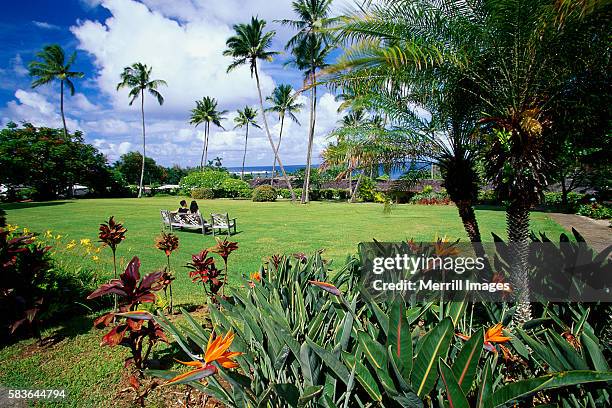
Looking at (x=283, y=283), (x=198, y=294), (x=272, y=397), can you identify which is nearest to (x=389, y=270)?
(x=283, y=283)

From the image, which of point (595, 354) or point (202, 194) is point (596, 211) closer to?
point (595, 354)

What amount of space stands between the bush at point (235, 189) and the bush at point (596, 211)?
26.3 m

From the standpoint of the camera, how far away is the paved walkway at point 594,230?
8656 millimetres

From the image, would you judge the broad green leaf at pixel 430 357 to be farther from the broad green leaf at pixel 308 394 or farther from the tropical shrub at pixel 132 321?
the tropical shrub at pixel 132 321

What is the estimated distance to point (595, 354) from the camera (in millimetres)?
1476

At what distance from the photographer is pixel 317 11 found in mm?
23422

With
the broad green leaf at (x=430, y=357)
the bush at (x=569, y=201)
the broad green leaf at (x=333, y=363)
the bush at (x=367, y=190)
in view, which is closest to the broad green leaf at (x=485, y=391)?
the broad green leaf at (x=430, y=357)

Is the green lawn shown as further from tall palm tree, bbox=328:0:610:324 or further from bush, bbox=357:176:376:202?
bush, bbox=357:176:376:202

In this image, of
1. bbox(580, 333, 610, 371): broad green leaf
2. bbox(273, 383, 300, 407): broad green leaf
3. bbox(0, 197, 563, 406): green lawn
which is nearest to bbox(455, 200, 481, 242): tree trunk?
bbox(0, 197, 563, 406): green lawn

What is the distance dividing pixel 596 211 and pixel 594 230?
14.3ft

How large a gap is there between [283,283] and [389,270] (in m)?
0.98

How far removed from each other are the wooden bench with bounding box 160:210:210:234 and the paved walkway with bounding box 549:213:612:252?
1052 cm

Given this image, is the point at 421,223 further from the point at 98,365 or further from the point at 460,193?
the point at 98,365

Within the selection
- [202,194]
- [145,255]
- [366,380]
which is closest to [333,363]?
[366,380]
